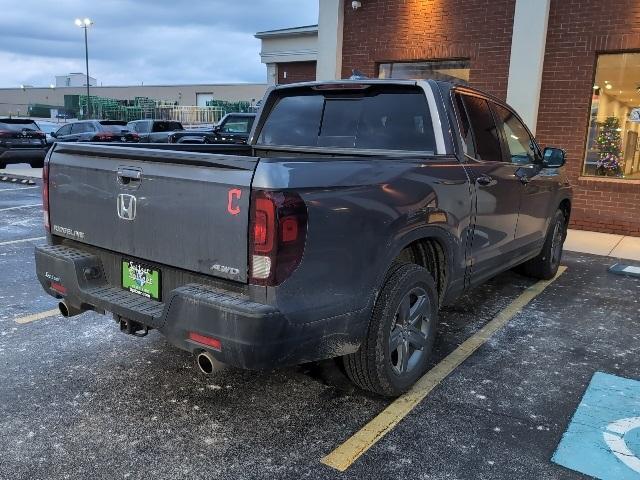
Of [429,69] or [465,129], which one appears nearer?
[465,129]

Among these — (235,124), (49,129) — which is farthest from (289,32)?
(49,129)

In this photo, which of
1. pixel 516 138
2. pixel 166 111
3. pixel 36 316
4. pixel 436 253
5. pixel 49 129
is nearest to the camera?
pixel 436 253

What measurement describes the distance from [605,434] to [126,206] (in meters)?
2.98

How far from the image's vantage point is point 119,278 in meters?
3.53

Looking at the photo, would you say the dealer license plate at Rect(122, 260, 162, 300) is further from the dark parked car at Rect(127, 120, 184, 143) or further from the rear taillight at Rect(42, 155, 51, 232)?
the dark parked car at Rect(127, 120, 184, 143)

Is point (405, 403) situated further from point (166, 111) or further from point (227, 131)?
point (166, 111)

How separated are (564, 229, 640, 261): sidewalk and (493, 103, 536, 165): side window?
3.50 meters

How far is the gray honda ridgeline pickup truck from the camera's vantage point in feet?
9.18

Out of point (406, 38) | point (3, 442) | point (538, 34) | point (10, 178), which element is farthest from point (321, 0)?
point (3, 442)

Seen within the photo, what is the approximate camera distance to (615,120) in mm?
9930

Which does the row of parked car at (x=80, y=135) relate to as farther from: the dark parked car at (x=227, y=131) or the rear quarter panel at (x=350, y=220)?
the rear quarter panel at (x=350, y=220)

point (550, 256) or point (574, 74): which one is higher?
point (574, 74)

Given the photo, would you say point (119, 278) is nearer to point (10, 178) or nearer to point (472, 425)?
point (472, 425)

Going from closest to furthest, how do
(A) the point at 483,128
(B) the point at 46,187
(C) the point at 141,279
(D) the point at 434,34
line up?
(C) the point at 141,279
(B) the point at 46,187
(A) the point at 483,128
(D) the point at 434,34
